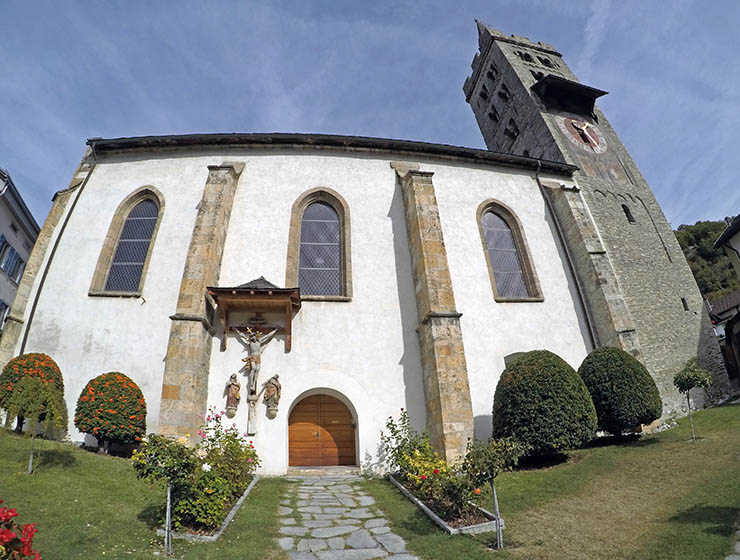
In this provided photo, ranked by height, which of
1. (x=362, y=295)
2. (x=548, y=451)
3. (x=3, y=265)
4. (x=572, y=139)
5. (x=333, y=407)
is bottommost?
(x=548, y=451)

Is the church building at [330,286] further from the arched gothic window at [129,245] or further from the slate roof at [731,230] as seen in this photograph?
the slate roof at [731,230]

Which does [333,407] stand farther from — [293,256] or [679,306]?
[679,306]

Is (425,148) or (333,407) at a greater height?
(425,148)

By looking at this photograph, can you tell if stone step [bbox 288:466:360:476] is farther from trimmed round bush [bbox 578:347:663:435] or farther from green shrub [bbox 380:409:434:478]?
trimmed round bush [bbox 578:347:663:435]

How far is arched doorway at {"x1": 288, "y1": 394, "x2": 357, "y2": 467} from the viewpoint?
1034 cm

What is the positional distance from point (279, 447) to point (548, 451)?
239 inches

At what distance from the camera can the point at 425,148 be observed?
14.3 metres

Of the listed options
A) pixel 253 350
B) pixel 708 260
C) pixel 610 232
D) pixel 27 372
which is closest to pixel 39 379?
pixel 27 372

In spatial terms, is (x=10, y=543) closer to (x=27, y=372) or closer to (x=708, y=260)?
(x=27, y=372)

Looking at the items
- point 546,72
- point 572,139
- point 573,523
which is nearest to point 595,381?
point 573,523

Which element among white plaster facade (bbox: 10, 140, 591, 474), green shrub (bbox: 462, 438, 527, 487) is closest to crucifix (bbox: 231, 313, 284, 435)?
white plaster facade (bbox: 10, 140, 591, 474)

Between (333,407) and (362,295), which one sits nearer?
(333,407)

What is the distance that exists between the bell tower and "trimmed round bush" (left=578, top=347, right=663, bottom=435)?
1.84 metres

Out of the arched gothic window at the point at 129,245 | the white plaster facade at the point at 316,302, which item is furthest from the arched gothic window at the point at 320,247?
the arched gothic window at the point at 129,245
